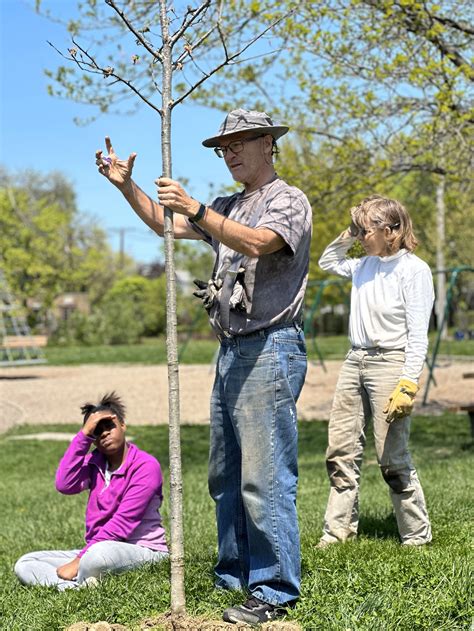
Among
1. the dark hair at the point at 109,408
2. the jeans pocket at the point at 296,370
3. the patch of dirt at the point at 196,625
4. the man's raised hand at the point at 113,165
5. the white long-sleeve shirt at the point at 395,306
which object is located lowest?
the patch of dirt at the point at 196,625

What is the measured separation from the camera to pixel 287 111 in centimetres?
1034

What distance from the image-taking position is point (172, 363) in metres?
3.48

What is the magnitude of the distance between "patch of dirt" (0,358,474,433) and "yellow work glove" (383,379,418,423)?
8926mm

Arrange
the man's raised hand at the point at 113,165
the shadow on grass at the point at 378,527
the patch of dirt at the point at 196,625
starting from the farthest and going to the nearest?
the shadow on grass at the point at 378,527 → the man's raised hand at the point at 113,165 → the patch of dirt at the point at 196,625

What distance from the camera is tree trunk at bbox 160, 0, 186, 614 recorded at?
11.4 feet

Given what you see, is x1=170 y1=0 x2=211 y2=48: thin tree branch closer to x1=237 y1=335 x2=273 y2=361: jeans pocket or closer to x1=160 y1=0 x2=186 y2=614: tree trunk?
x1=160 y1=0 x2=186 y2=614: tree trunk

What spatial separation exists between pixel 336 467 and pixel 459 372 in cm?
1437

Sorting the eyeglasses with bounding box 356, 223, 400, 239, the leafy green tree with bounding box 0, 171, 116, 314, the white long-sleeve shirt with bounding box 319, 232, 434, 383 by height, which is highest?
the leafy green tree with bounding box 0, 171, 116, 314

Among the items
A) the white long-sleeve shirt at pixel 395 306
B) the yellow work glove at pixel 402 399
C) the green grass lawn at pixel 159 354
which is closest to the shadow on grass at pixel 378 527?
the yellow work glove at pixel 402 399

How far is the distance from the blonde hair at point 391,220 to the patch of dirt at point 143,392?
881cm

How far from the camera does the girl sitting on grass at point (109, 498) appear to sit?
445 cm

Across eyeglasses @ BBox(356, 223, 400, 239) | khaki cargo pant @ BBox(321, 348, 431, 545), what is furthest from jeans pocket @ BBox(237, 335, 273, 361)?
eyeglasses @ BBox(356, 223, 400, 239)

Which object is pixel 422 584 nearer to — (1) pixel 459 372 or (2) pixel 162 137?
(2) pixel 162 137

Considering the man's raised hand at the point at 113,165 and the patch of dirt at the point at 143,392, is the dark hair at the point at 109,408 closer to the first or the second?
the man's raised hand at the point at 113,165
